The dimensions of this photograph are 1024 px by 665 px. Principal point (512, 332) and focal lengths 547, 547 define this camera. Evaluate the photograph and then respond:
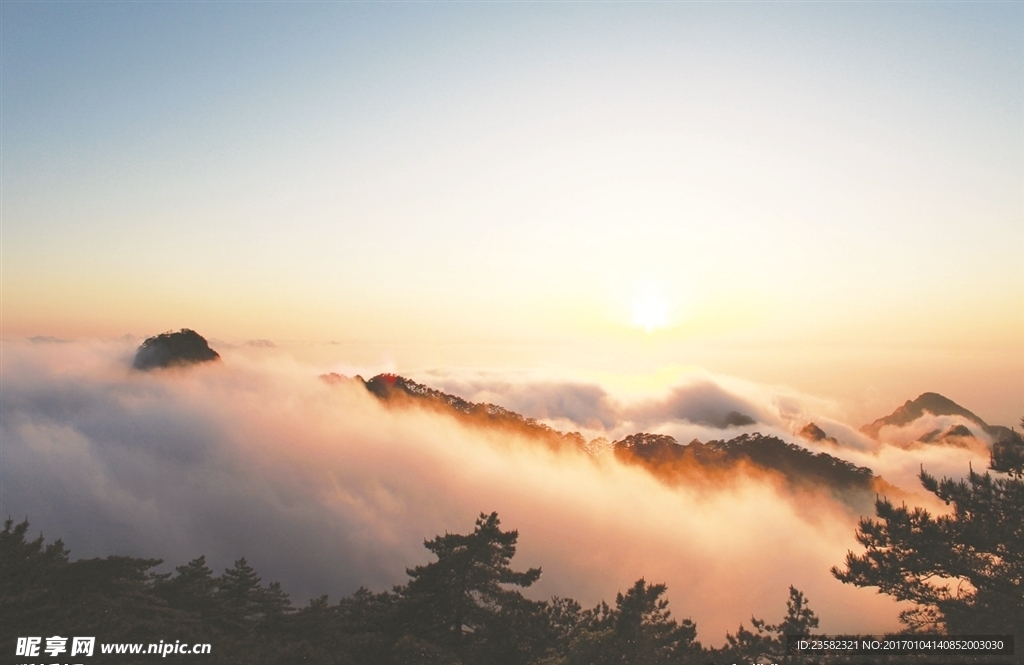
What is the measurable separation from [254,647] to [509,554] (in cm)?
1345

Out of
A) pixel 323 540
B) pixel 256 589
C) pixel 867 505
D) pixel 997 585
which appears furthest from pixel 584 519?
pixel 997 585

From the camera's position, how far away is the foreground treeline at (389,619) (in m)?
25.2

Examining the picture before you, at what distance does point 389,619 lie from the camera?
29500 millimetres

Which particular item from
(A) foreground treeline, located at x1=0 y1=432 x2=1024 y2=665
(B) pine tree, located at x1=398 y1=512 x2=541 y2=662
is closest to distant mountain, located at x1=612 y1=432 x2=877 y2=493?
(A) foreground treeline, located at x1=0 y1=432 x2=1024 y2=665

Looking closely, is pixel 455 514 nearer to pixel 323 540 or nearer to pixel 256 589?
pixel 323 540

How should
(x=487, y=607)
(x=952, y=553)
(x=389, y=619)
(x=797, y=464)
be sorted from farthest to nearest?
1. (x=797, y=464)
2. (x=487, y=607)
3. (x=389, y=619)
4. (x=952, y=553)

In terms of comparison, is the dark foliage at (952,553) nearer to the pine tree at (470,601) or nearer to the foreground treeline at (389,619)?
the foreground treeline at (389,619)

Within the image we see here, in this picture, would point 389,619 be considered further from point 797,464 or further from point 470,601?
point 797,464

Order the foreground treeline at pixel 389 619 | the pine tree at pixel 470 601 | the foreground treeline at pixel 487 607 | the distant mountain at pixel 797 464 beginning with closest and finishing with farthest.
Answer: the foreground treeline at pixel 487 607
the foreground treeline at pixel 389 619
the pine tree at pixel 470 601
the distant mountain at pixel 797 464

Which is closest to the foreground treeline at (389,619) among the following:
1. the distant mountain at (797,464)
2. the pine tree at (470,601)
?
the pine tree at (470,601)

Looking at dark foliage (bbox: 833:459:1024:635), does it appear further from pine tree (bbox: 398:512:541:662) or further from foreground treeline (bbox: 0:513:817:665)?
pine tree (bbox: 398:512:541:662)

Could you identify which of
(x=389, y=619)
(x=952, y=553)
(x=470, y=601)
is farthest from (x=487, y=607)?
(x=952, y=553)

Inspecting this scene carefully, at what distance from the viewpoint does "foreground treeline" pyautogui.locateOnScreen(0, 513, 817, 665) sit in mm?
25172

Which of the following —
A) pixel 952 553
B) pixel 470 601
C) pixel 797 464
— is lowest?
pixel 470 601
